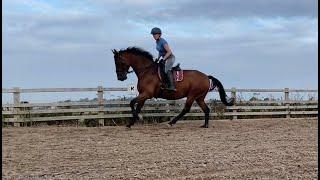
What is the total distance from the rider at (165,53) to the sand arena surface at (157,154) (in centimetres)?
141

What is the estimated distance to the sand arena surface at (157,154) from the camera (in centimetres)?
729

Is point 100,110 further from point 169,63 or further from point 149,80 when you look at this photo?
point 169,63

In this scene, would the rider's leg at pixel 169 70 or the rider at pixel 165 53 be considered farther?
the rider's leg at pixel 169 70

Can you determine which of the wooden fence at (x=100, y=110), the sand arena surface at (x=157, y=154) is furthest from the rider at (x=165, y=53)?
the wooden fence at (x=100, y=110)

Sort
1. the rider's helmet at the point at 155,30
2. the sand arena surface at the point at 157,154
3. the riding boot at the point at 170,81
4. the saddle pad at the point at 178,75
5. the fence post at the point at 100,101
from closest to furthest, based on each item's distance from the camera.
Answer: the sand arena surface at the point at 157,154 < the rider's helmet at the point at 155,30 < the riding boot at the point at 170,81 < the saddle pad at the point at 178,75 < the fence post at the point at 100,101

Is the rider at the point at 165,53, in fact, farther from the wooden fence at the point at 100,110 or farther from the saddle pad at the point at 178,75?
the wooden fence at the point at 100,110

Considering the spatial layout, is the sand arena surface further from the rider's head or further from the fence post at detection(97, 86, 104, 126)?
the rider's head

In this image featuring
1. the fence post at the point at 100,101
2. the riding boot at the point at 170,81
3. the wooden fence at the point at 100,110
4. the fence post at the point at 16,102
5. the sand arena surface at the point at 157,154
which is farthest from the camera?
the fence post at the point at 100,101

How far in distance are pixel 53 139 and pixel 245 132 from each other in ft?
16.0

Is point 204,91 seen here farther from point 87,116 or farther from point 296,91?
point 296,91

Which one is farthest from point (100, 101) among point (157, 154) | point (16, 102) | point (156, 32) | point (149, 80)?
point (157, 154)

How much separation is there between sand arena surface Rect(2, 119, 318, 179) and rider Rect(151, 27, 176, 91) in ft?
4.62

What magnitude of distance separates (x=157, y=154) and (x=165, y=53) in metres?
5.27

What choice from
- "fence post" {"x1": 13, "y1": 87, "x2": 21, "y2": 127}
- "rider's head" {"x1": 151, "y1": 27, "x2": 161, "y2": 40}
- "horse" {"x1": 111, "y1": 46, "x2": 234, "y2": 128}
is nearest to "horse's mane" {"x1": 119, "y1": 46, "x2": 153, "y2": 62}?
"horse" {"x1": 111, "y1": 46, "x2": 234, "y2": 128}
